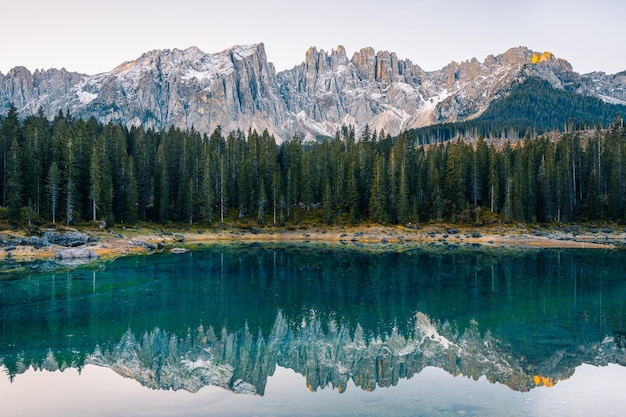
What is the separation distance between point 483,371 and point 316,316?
12059 millimetres

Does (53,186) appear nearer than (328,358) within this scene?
No

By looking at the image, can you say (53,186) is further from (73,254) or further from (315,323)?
(315,323)

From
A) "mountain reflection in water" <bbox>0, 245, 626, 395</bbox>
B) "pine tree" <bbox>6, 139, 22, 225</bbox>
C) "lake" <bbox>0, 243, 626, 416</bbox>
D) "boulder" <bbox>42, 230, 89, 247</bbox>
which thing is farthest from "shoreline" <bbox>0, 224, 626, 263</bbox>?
"lake" <bbox>0, 243, 626, 416</bbox>

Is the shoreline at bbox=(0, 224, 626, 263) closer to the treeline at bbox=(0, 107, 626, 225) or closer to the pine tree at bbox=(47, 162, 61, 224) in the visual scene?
the treeline at bbox=(0, 107, 626, 225)

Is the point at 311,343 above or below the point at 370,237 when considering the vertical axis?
below

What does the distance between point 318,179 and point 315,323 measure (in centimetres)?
7855

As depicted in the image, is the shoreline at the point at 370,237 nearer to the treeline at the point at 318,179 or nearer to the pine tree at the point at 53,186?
the treeline at the point at 318,179

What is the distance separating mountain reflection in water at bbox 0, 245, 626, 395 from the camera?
20.5 meters

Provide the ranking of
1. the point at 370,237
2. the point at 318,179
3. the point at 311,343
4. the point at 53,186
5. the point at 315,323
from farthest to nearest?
the point at 318,179 → the point at 370,237 → the point at 53,186 → the point at 315,323 → the point at 311,343

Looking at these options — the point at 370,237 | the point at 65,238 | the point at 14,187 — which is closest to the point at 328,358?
Result: the point at 65,238

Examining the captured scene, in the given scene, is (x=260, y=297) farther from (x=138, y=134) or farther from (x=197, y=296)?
(x=138, y=134)

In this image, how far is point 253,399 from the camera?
55.8 ft

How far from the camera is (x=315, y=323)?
91.6 feet

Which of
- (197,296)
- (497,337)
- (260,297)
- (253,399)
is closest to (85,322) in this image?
(197,296)
